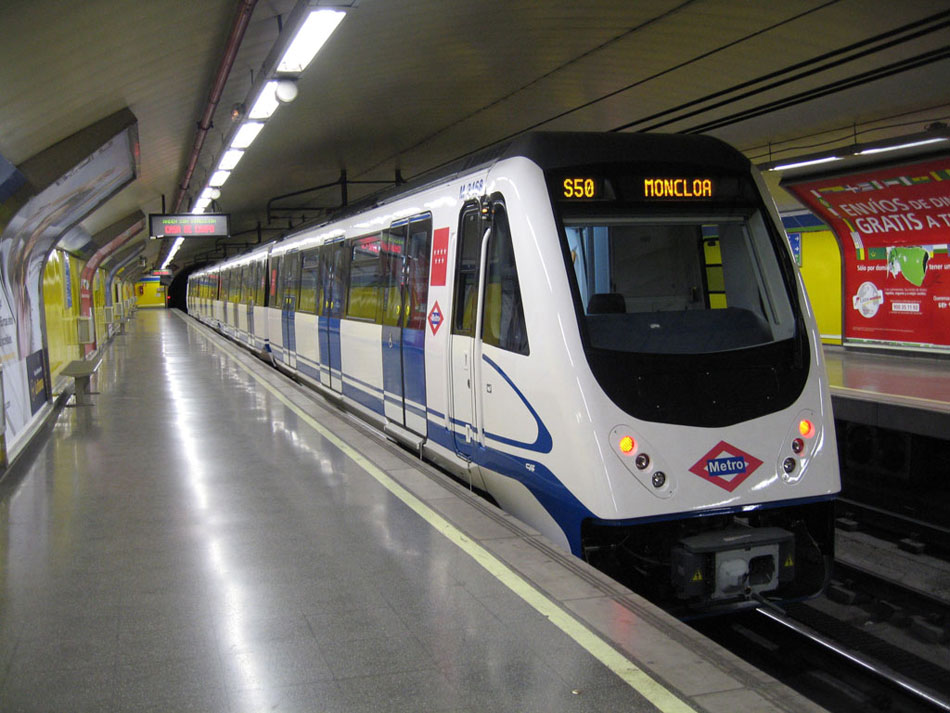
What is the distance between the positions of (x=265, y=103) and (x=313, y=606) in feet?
23.1

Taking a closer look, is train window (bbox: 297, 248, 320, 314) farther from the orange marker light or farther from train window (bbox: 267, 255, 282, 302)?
the orange marker light

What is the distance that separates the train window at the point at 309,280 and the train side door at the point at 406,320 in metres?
3.91

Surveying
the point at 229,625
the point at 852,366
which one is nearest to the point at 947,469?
the point at 852,366

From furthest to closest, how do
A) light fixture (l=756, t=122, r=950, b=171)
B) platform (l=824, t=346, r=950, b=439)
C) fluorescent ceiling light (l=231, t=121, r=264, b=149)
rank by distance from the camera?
fluorescent ceiling light (l=231, t=121, r=264, b=149), light fixture (l=756, t=122, r=950, b=171), platform (l=824, t=346, r=950, b=439)

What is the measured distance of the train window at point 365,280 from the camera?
9.08 metres

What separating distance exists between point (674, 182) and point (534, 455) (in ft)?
6.41

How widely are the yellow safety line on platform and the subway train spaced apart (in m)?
0.51

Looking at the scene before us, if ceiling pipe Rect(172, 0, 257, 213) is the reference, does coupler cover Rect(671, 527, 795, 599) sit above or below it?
below

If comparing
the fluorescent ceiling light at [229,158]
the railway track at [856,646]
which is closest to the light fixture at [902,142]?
the railway track at [856,646]

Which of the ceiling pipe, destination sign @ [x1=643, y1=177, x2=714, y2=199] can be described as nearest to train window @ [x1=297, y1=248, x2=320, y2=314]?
the ceiling pipe

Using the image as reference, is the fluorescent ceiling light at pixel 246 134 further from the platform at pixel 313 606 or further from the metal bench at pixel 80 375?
the platform at pixel 313 606

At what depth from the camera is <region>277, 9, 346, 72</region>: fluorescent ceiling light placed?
6.61m

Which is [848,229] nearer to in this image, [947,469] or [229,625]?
[947,469]

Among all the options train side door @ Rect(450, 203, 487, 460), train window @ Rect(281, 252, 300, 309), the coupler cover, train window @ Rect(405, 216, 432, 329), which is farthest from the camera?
train window @ Rect(281, 252, 300, 309)
